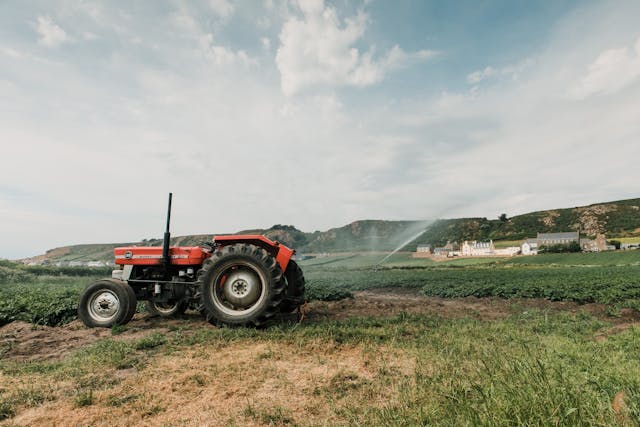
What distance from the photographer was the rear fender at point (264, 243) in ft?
23.2

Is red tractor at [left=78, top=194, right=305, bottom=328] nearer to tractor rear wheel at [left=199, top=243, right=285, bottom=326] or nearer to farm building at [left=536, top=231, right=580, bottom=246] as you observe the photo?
tractor rear wheel at [left=199, top=243, right=285, bottom=326]

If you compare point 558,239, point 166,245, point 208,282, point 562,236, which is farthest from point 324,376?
point 562,236

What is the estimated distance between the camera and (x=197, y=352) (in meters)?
4.88

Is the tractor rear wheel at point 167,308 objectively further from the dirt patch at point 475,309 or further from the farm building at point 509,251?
the farm building at point 509,251

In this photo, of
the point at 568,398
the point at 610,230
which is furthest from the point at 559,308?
the point at 610,230

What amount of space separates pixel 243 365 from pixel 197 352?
1020 millimetres

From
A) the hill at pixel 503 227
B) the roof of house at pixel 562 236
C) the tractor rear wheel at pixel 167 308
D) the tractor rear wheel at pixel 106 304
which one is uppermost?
the hill at pixel 503 227

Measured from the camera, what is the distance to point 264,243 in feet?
23.6

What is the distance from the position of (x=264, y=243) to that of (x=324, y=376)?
3769mm

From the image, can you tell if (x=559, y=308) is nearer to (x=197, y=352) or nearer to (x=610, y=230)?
(x=197, y=352)

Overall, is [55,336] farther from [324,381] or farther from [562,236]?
[562,236]

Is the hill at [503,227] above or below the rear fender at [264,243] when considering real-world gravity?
above

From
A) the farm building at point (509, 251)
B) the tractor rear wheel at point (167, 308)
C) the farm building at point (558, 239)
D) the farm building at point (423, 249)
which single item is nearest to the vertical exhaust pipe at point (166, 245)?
the tractor rear wheel at point (167, 308)

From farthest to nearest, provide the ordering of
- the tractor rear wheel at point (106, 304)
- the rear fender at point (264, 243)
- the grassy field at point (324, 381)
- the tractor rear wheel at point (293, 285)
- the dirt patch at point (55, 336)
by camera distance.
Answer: the tractor rear wheel at point (293, 285), the rear fender at point (264, 243), the tractor rear wheel at point (106, 304), the dirt patch at point (55, 336), the grassy field at point (324, 381)
